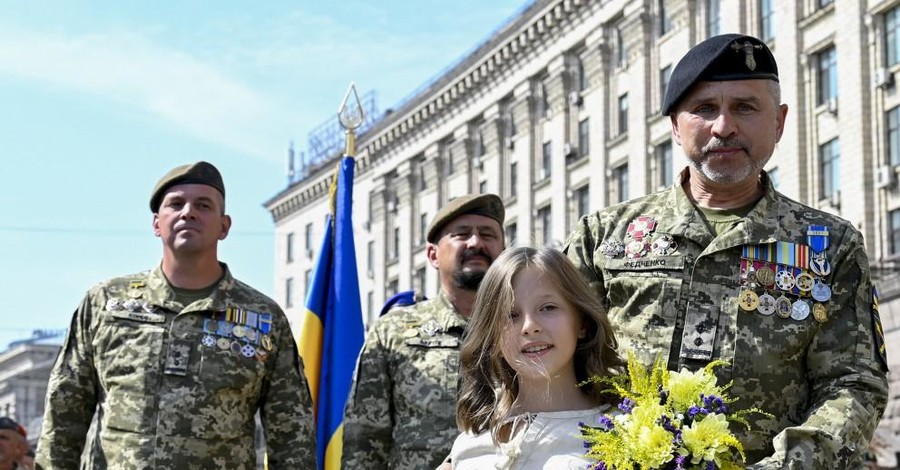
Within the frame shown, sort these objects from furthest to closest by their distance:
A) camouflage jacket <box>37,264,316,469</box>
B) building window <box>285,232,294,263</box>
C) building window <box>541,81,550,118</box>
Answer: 1. building window <box>285,232,294,263</box>
2. building window <box>541,81,550,118</box>
3. camouflage jacket <box>37,264,316,469</box>

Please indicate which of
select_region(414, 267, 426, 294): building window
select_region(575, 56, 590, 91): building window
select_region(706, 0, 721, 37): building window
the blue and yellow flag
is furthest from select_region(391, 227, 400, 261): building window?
the blue and yellow flag

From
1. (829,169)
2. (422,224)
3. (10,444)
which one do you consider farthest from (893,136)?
(422,224)

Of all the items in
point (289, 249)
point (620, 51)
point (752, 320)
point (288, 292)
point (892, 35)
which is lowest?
point (752, 320)

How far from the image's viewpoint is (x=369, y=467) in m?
7.91

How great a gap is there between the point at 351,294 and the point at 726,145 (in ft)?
22.5

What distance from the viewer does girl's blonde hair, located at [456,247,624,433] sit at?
4.81 metres

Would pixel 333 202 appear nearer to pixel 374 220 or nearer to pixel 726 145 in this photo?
pixel 726 145

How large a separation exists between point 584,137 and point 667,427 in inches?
1636

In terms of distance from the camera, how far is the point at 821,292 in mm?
4777

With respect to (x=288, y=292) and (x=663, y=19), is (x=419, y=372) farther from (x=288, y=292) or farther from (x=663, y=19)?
(x=288, y=292)

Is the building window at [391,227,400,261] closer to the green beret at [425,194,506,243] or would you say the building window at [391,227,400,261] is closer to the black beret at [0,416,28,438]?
the black beret at [0,416,28,438]

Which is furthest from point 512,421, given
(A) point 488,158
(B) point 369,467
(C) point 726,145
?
(A) point 488,158

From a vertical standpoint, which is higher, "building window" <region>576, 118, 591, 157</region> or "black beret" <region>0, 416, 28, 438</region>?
"building window" <region>576, 118, 591, 157</region>

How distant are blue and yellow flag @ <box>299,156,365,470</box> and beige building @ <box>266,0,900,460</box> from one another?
1930 centimetres
